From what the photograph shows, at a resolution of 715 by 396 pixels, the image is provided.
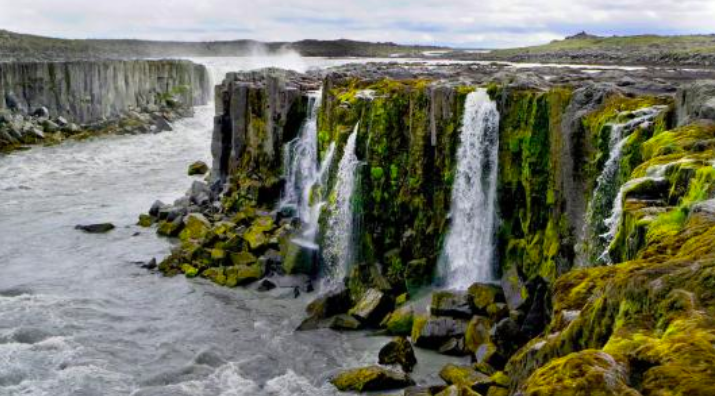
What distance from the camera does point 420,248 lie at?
2975 centimetres

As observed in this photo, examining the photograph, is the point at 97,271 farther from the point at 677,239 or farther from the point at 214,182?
the point at 677,239

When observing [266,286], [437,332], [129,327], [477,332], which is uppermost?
[477,332]

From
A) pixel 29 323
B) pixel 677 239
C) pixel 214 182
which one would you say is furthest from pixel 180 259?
pixel 677 239

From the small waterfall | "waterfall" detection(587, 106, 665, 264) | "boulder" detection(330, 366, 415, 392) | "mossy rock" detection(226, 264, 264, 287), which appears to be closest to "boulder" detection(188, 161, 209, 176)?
"mossy rock" detection(226, 264, 264, 287)

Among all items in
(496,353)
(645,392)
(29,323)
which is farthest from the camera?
(29,323)

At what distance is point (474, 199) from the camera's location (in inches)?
1112

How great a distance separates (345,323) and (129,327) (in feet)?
25.5

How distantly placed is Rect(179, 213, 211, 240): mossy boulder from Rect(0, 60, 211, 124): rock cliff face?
40.8m

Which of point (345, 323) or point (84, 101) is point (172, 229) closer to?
point (345, 323)

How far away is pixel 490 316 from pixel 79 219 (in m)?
27.6

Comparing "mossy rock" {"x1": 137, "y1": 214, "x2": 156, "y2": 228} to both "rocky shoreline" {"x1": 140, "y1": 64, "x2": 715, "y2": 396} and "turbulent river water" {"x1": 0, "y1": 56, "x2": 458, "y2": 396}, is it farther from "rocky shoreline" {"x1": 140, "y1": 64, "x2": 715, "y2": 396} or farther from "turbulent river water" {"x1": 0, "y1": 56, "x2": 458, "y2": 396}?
"turbulent river water" {"x1": 0, "y1": 56, "x2": 458, "y2": 396}

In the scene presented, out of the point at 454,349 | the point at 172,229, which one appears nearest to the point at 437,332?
the point at 454,349

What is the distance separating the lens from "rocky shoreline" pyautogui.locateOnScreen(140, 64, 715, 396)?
28.0 feet

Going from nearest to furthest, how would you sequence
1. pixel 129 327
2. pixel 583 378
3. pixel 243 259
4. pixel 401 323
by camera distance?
pixel 583 378 → pixel 401 323 → pixel 129 327 → pixel 243 259
